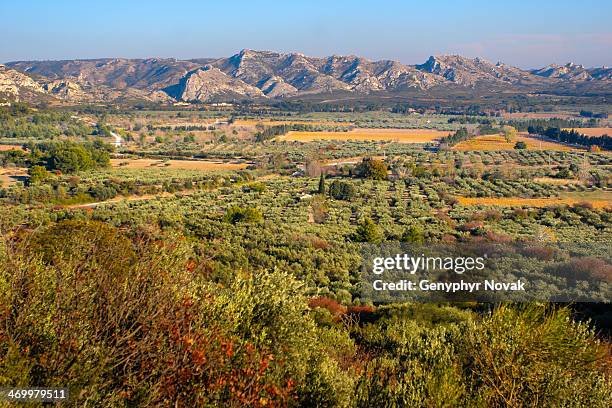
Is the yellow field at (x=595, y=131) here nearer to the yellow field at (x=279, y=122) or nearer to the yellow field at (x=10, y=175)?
the yellow field at (x=279, y=122)

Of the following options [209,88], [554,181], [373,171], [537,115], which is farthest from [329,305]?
[209,88]

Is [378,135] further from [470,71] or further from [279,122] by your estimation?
[470,71]

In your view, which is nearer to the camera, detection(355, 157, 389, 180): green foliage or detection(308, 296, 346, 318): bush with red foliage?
detection(308, 296, 346, 318): bush with red foliage

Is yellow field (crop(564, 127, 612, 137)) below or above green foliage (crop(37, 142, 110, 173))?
below

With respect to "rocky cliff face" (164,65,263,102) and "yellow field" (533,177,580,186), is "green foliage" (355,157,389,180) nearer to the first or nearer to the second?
"yellow field" (533,177,580,186)

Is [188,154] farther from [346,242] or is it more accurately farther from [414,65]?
[414,65]

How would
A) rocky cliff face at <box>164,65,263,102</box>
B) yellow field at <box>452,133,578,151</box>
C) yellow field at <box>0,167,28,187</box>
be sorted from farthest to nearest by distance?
rocky cliff face at <box>164,65,263,102</box> → yellow field at <box>452,133,578,151</box> → yellow field at <box>0,167,28,187</box>

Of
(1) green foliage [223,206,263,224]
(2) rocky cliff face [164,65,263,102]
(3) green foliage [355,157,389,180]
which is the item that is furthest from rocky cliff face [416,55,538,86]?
(1) green foliage [223,206,263,224]

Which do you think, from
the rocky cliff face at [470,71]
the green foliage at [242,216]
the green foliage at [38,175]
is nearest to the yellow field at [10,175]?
the green foliage at [38,175]
